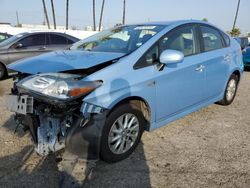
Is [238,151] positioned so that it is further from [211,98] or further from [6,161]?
[6,161]

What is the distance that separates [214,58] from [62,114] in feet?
9.02

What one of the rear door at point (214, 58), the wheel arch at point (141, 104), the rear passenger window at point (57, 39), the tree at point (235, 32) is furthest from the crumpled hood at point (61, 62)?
the tree at point (235, 32)

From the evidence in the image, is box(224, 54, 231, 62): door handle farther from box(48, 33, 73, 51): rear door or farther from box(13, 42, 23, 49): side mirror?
box(13, 42, 23, 49): side mirror

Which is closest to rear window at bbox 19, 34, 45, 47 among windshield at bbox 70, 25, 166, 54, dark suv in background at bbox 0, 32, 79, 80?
dark suv in background at bbox 0, 32, 79, 80

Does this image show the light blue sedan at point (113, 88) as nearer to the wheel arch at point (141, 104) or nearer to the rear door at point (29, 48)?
the wheel arch at point (141, 104)

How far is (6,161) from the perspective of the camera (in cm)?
321

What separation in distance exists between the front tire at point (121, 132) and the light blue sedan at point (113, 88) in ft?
0.04

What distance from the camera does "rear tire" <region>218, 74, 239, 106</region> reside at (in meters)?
5.15

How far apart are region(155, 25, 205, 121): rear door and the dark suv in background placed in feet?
17.9

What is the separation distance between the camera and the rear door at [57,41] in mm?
8758

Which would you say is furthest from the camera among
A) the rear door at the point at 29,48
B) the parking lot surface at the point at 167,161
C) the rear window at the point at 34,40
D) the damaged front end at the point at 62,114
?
the rear window at the point at 34,40

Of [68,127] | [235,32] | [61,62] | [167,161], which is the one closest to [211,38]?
[167,161]

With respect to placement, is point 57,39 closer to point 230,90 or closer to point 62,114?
point 230,90

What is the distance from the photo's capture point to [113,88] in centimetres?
291
